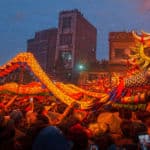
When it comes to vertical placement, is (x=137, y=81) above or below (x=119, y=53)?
below

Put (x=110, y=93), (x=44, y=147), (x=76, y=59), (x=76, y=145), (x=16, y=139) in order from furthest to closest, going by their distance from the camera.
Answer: (x=76, y=59), (x=110, y=93), (x=16, y=139), (x=76, y=145), (x=44, y=147)

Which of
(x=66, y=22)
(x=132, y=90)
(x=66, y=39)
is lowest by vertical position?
(x=132, y=90)

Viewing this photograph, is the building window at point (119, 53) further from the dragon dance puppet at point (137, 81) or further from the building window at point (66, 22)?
the dragon dance puppet at point (137, 81)

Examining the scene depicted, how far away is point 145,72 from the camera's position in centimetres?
838

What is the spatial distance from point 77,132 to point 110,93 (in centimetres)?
546

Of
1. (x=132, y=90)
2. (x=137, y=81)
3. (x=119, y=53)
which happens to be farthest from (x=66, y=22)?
(x=137, y=81)

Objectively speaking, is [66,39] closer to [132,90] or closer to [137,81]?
[132,90]

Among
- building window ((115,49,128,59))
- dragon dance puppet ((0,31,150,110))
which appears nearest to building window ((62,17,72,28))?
building window ((115,49,128,59))

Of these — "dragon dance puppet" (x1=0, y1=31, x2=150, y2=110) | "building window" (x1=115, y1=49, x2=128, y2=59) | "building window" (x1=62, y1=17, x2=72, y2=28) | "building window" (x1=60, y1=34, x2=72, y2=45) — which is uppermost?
"building window" (x1=62, y1=17, x2=72, y2=28)

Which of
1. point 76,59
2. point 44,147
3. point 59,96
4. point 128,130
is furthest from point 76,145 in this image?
point 76,59

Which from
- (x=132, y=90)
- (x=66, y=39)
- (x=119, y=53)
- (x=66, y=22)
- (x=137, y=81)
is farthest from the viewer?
(x=66, y=22)

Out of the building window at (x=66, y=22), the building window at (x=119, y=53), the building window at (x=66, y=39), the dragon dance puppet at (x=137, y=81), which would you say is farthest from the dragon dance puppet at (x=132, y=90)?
the building window at (x=66, y=22)

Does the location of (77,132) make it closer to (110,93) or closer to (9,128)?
(9,128)

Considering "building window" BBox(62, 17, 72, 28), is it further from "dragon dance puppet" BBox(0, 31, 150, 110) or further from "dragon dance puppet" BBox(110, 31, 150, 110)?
"dragon dance puppet" BBox(110, 31, 150, 110)
